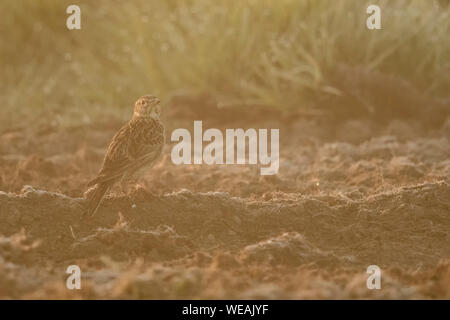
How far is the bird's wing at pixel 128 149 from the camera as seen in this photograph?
6.62 metres

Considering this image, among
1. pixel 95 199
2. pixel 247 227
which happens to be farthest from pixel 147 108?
pixel 247 227

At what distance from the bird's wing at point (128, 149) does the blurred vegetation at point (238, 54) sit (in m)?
3.22

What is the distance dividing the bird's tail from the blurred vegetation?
397 centimetres

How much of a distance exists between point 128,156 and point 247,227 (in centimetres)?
103

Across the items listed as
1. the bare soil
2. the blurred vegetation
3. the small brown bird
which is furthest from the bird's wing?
the blurred vegetation

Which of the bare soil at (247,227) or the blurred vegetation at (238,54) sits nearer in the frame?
the bare soil at (247,227)

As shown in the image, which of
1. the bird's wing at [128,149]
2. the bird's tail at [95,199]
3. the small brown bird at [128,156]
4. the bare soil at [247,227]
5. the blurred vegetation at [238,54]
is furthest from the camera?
the blurred vegetation at [238,54]

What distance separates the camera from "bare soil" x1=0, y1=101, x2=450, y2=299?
5.26m

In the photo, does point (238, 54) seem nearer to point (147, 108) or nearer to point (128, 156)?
point (147, 108)

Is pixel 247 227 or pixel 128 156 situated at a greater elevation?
pixel 128 156

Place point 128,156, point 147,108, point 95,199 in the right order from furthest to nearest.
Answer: point 147,108 < point 128,156 < point 95,199

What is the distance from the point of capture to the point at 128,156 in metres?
6.79

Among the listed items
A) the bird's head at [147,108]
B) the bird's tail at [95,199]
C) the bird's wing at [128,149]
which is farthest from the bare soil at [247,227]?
the bird's head at [147,108]

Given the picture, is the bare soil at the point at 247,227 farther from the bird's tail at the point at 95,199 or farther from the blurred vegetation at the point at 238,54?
the blurred vegetation at the point at 238,54
